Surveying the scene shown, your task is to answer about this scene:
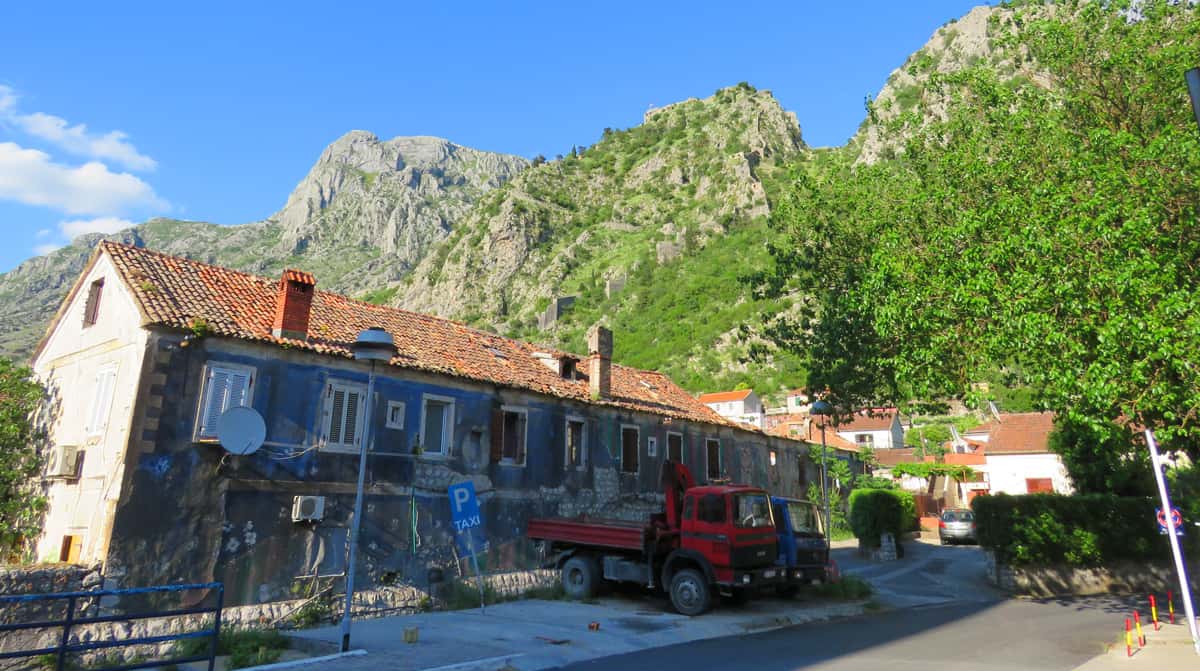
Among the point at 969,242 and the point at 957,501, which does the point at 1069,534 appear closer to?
the point at 969,242

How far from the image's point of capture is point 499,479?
18.9 metres

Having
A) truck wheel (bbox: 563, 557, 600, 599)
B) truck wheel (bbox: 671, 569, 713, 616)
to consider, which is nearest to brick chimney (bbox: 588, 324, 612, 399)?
truck wheel (bbox: 563, 557, 600, 599)

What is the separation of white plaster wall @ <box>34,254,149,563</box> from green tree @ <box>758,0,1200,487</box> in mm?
15666

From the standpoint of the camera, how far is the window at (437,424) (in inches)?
691

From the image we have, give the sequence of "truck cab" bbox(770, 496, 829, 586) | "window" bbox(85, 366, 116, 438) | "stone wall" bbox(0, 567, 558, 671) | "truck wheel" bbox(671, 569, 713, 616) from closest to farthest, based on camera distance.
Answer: "stone wall" bbox(0, 567, 558, 671) → "window" bbox(85, 366, 116, 438) → "truck wheel" bbox(671, 569, 713, 616) → "truck cab" bbox(770, 496, 829, 586)

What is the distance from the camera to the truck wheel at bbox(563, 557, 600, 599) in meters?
16.5

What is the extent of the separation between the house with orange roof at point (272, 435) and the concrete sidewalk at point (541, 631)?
232 centimetres

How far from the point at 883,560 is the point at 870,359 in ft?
36.3

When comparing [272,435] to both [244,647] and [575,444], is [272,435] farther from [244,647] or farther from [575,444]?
[575,444]

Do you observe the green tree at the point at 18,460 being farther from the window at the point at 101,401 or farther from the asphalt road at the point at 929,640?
the asphalt road at the point at 929,640

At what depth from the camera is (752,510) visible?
1534cm

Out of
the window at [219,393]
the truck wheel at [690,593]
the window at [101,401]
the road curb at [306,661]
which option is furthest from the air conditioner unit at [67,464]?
the truck wheel at [690,593]

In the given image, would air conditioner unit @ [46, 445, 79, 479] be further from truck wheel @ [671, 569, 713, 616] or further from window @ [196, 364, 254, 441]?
truck wheel @ [671, 569, 713, 616]

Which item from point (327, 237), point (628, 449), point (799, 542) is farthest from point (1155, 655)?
point (327, 237)
